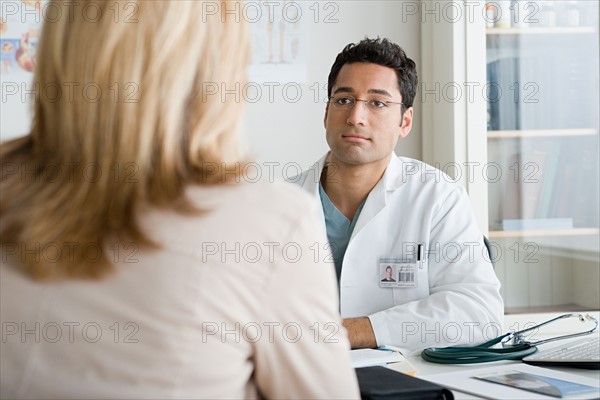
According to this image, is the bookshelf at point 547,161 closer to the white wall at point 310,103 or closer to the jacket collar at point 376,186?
the white wall at point 310,103

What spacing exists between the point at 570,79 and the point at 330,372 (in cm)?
250

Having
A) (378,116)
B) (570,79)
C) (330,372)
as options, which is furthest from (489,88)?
(330,372)

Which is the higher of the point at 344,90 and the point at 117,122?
the point at 344,90

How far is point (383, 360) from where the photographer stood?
144 centimetres

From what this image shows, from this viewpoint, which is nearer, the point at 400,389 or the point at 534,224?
the point at 400,389

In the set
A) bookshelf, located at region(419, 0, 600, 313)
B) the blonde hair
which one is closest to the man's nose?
bookshelf, located at region(419, 0, 600, 313)

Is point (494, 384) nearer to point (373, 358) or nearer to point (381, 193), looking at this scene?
point (373, 358)

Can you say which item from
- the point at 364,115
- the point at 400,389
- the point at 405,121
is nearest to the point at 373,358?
the point at 400,389

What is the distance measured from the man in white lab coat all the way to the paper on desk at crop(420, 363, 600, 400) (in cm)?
33

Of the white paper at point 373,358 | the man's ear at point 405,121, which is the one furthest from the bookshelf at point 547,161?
the white paper at point 373,358

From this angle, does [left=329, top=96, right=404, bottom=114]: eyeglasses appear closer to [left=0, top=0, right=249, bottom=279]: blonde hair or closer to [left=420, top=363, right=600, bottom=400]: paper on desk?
[left=420, top=363, right=600, bottom=400]: paper on desk

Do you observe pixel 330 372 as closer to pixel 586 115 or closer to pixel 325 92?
pixel 325 92

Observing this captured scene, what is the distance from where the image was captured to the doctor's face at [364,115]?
2230 millimetres

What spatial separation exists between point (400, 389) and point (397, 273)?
95 cm
